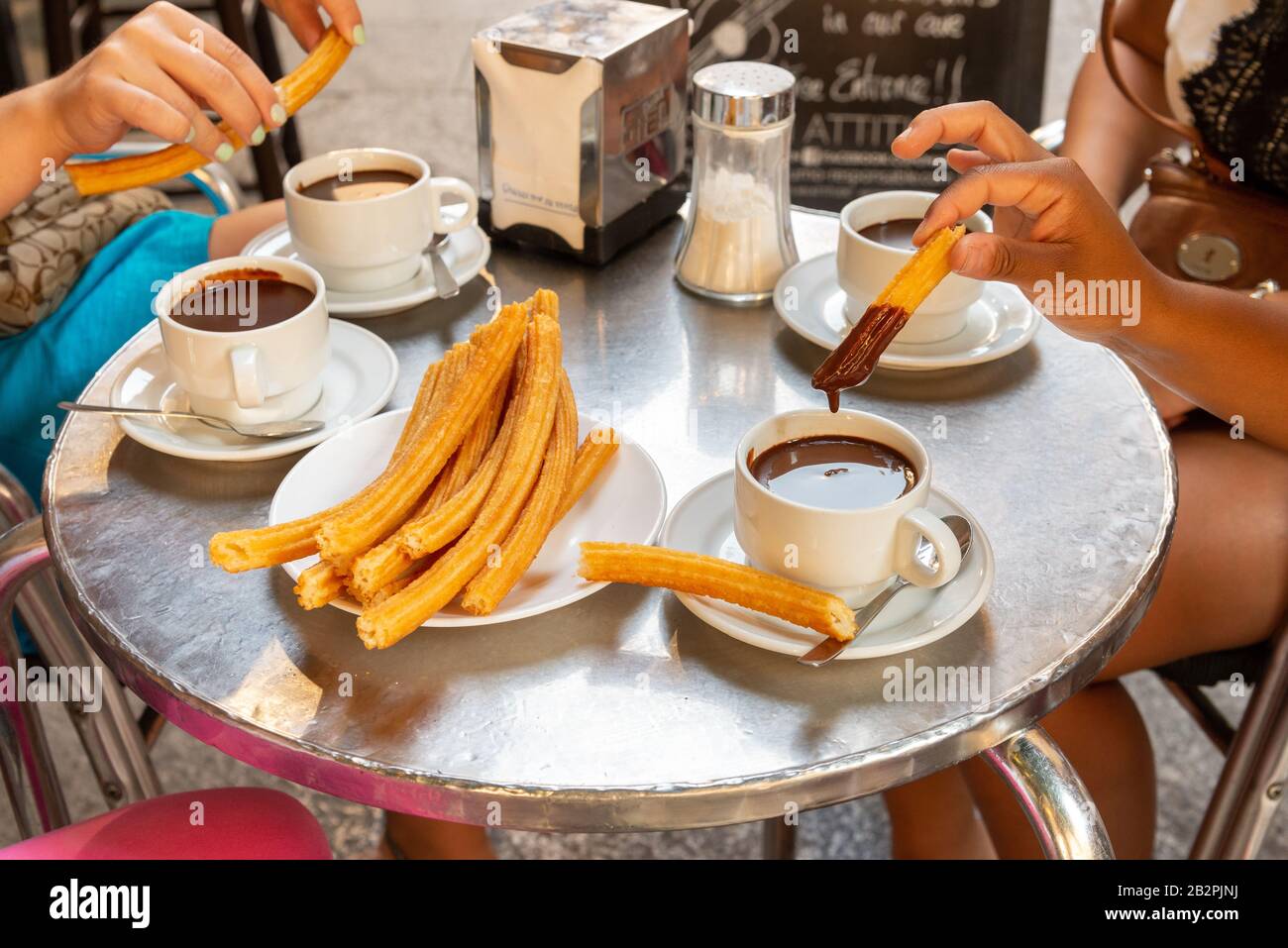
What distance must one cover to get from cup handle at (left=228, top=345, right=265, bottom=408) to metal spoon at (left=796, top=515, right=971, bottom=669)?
0.52m

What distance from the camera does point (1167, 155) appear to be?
1.52 metres

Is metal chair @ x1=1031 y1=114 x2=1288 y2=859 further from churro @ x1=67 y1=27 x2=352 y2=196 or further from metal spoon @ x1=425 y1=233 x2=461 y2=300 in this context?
A: churro @ x1=67 y1=27 x2=352 y2=196

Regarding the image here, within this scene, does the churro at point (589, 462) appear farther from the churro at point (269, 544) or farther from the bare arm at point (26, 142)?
the bare arm at point (26, 142)

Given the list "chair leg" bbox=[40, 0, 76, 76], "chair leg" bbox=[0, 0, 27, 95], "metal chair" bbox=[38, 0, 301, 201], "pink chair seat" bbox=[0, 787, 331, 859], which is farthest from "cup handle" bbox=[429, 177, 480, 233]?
"chair leg" bbox=[0, 0, 27, 95]

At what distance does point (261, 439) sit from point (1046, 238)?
693 mm

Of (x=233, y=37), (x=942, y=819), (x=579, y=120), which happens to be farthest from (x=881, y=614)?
(x=233, y=37)

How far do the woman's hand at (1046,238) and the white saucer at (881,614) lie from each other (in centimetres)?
20

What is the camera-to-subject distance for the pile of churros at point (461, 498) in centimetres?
86

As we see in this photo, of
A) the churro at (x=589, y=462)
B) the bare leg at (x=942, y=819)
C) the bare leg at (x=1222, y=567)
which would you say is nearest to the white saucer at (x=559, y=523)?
the churro at (x=589, y=462)

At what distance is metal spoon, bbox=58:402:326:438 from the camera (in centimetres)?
108

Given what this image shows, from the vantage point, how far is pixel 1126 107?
1692 millimetres

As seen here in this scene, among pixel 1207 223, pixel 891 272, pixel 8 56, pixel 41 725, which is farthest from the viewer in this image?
pixel 8 56

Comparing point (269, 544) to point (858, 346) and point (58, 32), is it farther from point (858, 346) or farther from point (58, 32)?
point (58, 32)

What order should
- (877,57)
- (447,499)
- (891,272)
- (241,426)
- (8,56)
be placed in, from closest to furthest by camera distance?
(447,499), (241,426), (891,272), (877,57), (8,56)
